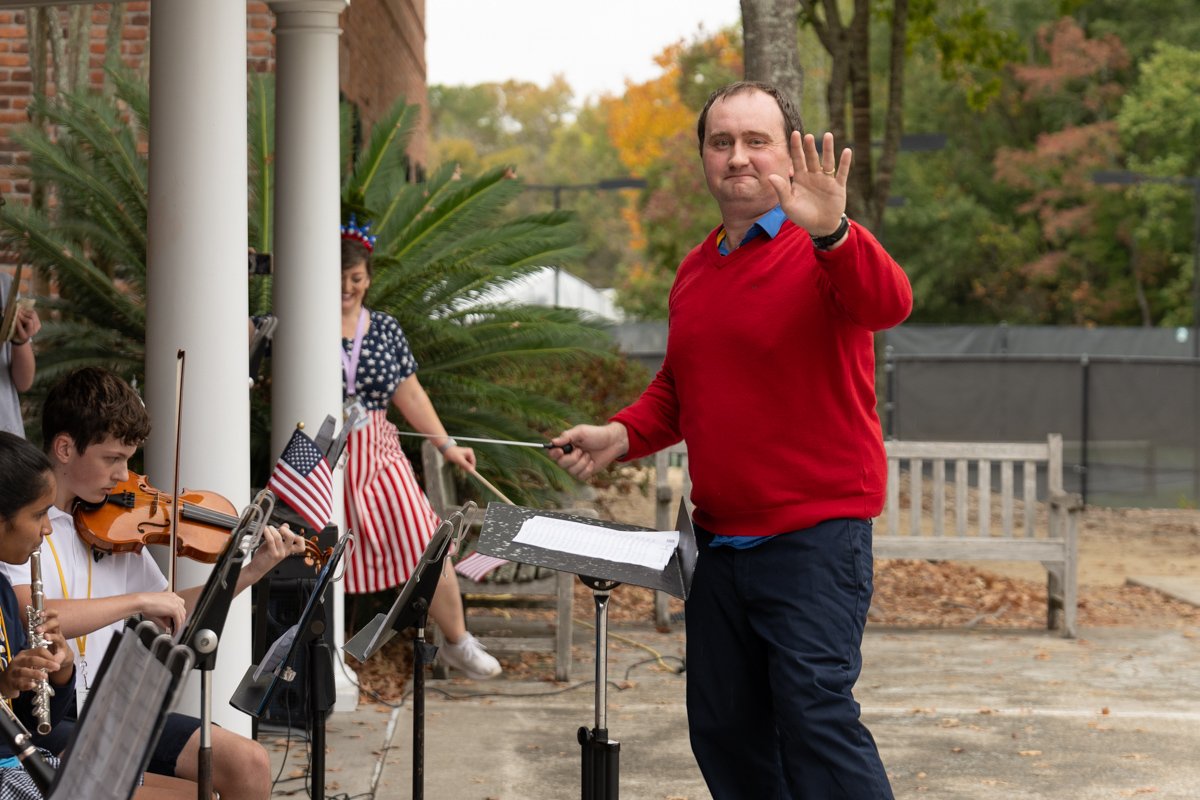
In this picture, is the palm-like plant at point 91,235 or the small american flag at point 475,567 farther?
the palm-like plant at point 91,235

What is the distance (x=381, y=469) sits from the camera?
6887mm

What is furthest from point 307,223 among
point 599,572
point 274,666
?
point 599,572

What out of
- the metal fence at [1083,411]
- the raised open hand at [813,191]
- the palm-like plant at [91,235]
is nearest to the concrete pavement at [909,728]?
the palm-like plant at [91,235]

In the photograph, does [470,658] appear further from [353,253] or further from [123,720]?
[123,720]

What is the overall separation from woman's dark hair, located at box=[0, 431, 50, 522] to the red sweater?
5.01 ft

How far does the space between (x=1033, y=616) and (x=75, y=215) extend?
20.5ft

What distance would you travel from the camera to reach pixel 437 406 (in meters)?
8.40

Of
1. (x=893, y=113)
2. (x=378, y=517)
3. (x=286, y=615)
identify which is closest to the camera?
(x=286, y=615)

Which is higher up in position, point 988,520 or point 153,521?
point 153,521

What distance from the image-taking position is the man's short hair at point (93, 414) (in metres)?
3.93

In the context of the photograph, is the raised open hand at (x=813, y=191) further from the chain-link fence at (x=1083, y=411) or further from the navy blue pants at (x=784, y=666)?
the chain-link fence at (x=1083, y=411)

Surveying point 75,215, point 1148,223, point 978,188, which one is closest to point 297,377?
point 75,215

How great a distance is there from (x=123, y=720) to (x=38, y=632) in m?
0.98

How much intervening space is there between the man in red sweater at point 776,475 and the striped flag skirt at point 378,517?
3.19 metres
